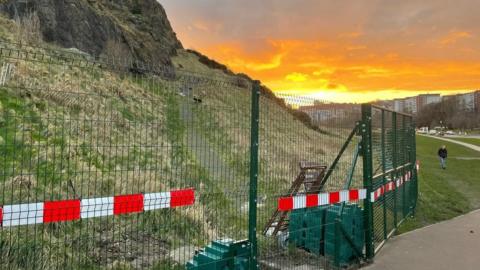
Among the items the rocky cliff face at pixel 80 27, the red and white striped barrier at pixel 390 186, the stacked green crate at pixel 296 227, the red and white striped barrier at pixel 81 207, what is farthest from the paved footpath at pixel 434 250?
the rocky cliff face at pixel 80 27

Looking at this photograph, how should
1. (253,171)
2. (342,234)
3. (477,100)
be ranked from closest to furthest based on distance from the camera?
(253,171), (342,234), (477,100)

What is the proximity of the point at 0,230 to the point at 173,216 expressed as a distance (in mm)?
2818

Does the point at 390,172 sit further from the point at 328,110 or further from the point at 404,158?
the point at 328,110

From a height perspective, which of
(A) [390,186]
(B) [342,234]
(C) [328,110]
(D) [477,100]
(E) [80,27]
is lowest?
(B) [342,234]

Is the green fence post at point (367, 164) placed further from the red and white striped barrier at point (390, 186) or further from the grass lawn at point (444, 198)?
the grass lawn at point (444, 198)

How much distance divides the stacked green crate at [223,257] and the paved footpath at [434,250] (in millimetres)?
2534

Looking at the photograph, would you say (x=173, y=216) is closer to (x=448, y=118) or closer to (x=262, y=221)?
(x=262, y=221)

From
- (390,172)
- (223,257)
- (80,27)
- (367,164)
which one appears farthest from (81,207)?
(80,27)

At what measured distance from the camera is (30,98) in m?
9.56

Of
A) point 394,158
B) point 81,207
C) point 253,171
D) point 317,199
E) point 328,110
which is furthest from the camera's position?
point 394,158

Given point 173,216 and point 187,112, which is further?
point 173,216

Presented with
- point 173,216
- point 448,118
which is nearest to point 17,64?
point 173,216

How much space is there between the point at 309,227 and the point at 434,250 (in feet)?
8.63

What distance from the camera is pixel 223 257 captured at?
16.3 ft
